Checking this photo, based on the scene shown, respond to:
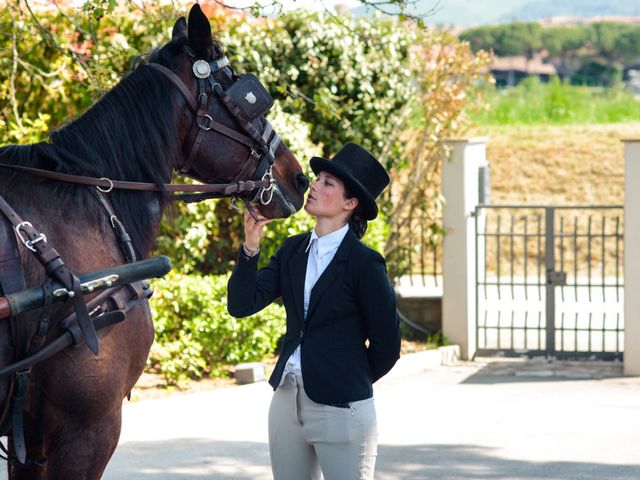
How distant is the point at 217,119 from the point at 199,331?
5457 millimetres

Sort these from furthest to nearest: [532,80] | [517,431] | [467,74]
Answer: [532,80] < [467,74] < [517,431]

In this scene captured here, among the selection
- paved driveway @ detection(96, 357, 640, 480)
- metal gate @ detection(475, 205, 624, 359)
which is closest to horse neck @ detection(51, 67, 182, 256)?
paved driveway @ detection(96, 357, 640, 480)

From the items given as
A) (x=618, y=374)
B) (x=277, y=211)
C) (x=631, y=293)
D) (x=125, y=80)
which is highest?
(x=125, y=80)

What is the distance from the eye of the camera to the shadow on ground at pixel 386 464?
6.40m

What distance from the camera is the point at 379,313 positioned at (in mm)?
4086

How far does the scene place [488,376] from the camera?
32.9 ft

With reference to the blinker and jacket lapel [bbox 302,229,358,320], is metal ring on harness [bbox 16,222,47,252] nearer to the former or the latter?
the blinker

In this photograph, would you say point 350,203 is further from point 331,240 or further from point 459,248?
point 459,248

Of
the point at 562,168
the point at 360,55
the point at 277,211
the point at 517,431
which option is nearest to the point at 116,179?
the point at 277,211

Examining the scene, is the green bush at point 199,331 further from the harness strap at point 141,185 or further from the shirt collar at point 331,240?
the harness strap at point 141,185

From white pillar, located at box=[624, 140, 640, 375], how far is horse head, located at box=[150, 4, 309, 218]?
636cm

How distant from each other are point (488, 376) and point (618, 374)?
1240 millimetres

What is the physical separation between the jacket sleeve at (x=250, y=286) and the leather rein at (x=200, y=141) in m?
0.26

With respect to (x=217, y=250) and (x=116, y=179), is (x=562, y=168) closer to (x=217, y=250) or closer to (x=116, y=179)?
(x=217, y=250)
